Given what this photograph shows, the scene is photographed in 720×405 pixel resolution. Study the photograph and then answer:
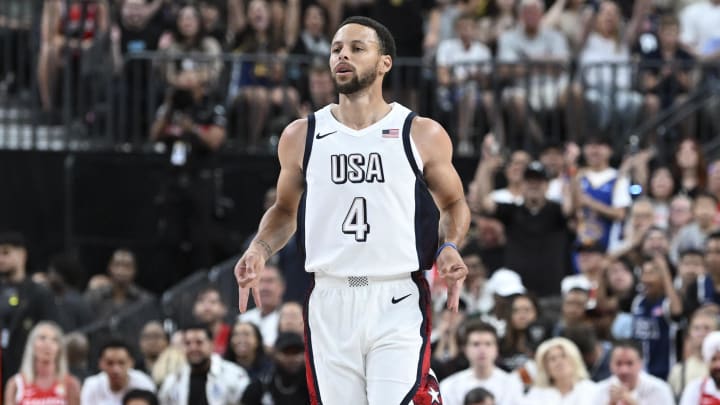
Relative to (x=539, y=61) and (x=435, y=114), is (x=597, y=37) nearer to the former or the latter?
Result: (x=539, y=61)

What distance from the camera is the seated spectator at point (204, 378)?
1433cm

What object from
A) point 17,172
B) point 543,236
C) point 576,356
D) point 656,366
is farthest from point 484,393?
point 17,172

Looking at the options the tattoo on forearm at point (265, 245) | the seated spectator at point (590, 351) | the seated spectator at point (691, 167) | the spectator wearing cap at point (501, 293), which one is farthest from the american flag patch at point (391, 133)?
the seated spectator at point (691, 167)

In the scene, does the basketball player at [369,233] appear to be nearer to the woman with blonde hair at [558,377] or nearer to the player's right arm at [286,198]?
the player's right arm at [286,198]

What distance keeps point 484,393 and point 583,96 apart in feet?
23.2

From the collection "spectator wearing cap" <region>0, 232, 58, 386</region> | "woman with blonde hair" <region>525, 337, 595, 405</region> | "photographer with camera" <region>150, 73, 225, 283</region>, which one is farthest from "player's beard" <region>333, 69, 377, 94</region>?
"photographer with camera" <region>150, 73, 225, 283</region>

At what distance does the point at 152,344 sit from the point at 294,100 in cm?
499

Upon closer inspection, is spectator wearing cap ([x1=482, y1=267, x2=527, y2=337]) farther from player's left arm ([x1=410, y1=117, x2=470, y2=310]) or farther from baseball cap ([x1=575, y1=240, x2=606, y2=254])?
player's left arm ([x1=410, y1=117, x2=470, y2=310])

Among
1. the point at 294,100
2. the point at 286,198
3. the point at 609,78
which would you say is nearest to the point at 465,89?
the point at 609,78

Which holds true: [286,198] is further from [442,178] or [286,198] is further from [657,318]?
[657,318]

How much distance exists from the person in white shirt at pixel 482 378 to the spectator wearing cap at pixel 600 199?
3.30 m

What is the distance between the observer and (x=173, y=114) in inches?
761

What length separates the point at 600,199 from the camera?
17.4 meters

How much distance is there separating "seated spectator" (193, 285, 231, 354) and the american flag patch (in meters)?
6.81
